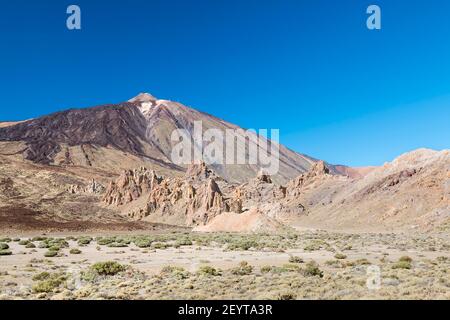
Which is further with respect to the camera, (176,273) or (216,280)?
(176,273)

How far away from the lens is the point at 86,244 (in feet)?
148

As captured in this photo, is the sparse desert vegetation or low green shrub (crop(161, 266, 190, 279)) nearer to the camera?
the sparse desert vegetation

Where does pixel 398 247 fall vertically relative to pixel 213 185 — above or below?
below

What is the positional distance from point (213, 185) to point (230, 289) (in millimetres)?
79438

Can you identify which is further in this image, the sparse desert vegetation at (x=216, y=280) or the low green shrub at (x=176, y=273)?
the low green shrub at (x=176, y=273)

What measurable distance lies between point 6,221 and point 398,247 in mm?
68237

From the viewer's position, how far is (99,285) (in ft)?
61.3

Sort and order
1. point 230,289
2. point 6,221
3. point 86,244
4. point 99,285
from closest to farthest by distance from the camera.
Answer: point 230,289 < point 99,285 < point 86,244 < point 6,221

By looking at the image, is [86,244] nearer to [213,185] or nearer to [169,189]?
[213,185]
